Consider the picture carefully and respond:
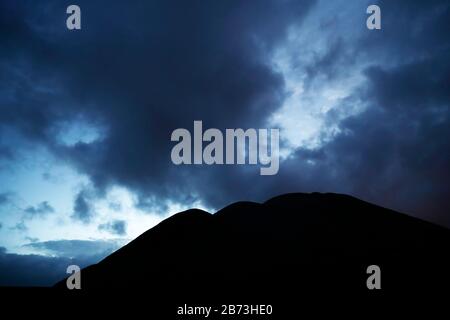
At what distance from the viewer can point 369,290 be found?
72.6ft

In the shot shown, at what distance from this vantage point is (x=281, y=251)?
28734mm

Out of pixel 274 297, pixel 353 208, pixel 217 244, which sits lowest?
pixel 274 297

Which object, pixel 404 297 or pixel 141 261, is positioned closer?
pixel 404 297

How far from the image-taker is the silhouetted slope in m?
A: 24.2

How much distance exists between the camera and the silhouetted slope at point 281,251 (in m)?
24.2

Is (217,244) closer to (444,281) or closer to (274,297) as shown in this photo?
(274,297)

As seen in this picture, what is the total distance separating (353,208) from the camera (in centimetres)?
3550

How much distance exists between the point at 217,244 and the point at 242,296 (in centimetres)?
870
